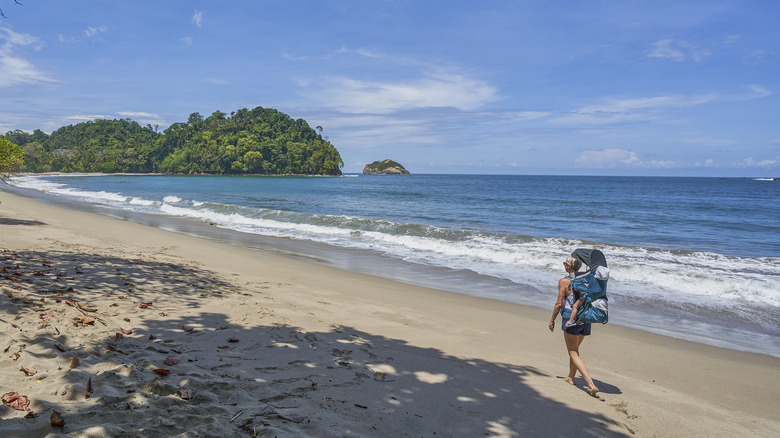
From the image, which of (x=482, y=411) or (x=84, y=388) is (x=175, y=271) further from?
(x=482, y=411)

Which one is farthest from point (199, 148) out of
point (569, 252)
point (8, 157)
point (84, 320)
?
point (84, 320)

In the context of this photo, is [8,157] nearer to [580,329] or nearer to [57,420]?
[57,420]

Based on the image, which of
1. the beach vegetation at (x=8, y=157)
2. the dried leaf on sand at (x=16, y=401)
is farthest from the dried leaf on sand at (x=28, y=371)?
the beach vegetation at (x=8, y=157)

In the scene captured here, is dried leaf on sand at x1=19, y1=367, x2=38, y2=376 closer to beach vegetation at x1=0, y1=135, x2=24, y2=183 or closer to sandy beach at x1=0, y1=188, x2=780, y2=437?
sandy beach at x1=0, y1=188, x2=780, y2=437

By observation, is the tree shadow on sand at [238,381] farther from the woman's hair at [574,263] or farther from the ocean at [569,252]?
the ocean at [569,252]

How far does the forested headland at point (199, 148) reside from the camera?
131562mm

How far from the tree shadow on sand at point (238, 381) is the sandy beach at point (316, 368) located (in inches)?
0.7

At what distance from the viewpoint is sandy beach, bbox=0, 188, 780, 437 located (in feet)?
10.3

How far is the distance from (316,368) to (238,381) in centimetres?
78

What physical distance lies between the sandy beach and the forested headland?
139829 mm

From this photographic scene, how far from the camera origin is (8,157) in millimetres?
13367

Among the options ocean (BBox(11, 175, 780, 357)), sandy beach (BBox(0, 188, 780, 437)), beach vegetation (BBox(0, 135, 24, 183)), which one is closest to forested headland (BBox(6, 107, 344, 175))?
ocean (BBox(11, 175, 780, 357))

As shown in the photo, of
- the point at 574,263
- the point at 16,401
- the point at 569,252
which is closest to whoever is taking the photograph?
the point at 16,401

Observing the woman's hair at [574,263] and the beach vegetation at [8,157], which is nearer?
the woman's hair at [574,263]
